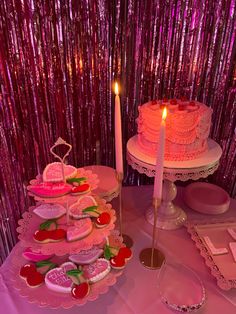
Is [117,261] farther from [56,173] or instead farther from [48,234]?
[56,173]

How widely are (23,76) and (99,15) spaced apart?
422mm

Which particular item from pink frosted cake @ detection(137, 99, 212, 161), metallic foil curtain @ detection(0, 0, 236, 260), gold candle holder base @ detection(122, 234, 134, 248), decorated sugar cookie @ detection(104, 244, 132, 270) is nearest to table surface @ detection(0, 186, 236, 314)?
gold candle holder base @ detection(122, 234, 134, 248)

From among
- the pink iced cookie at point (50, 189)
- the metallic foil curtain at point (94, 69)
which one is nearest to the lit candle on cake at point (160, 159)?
the pink iced cookie at point (50, 189)

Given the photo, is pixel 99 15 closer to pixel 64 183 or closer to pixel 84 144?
pixel 84 144

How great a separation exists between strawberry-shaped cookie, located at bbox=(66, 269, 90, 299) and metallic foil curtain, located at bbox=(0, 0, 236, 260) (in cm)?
78

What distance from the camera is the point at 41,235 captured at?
870 mm

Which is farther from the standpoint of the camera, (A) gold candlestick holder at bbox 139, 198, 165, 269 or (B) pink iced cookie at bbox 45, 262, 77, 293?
(A) gold candlestick holder at bbox 139, 198, 165, 269

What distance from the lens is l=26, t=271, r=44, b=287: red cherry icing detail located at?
0.86 meters

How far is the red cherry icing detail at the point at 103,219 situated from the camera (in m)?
0.92

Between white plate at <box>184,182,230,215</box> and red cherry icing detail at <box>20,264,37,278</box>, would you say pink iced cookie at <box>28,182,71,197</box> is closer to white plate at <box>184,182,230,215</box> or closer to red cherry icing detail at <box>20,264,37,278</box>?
red cherry icing detail at <box>20,264,37,278</box>

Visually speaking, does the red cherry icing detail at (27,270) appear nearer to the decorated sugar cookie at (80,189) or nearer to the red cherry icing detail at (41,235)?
the red cherry icing detail at (41,235)

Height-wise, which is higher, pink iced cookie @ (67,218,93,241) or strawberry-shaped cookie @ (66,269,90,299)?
pink iced cookie @ (67,218,93,241)

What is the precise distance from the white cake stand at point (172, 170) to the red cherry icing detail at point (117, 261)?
331 millimetres

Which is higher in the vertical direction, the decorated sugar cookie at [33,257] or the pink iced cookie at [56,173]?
the pink iced cookie at [56,173]
